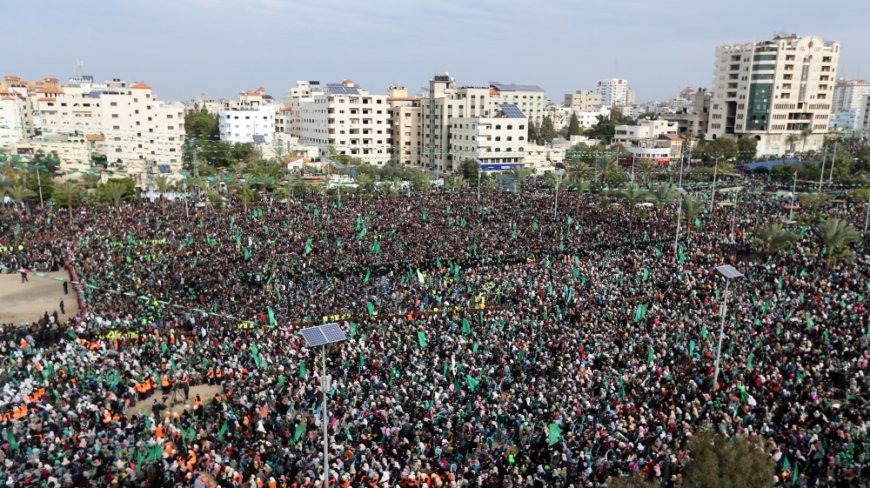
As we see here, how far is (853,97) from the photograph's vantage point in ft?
559

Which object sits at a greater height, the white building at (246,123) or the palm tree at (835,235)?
the white building at (246,123)

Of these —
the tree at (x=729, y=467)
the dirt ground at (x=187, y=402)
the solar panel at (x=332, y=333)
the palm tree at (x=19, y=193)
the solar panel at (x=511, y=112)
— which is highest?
the solar panel at (x=511, y=112)

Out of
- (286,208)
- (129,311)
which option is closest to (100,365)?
(129,311)

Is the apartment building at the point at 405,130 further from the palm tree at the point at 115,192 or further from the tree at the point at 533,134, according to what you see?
the palm tree at the point at 115,192

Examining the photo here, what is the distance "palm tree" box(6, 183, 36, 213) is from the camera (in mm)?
38088

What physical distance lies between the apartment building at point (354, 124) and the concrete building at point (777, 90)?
46356 mm

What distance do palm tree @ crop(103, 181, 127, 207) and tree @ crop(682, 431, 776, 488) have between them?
1532 inches

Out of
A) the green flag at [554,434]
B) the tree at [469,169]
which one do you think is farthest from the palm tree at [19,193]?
the green flag at [554,434]

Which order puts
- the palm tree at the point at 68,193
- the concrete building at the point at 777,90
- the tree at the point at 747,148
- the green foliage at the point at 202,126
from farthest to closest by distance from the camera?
the green foliage at the point at 202,126 → the concrete building at the point at 777,90 → the tree at the point at 747,148 → the palm tree at the point at 68,193

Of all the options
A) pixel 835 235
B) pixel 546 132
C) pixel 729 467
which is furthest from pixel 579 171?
pixel 729 467

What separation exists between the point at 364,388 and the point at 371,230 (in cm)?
1858

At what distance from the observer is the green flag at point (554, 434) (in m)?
13.5

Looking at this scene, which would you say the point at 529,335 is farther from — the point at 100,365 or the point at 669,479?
the point at 100,365

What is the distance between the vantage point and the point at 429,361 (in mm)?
17250
